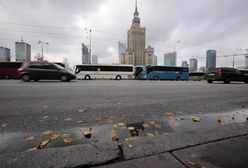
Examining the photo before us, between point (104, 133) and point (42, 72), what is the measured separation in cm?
1283

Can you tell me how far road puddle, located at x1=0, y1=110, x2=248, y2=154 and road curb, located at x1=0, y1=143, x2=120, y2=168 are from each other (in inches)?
12.2

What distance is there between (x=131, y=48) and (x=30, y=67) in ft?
155

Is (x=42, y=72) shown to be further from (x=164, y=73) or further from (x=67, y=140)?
(x=164, y=73)

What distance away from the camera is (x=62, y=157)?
1.90 metres

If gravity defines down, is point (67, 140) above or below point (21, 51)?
below

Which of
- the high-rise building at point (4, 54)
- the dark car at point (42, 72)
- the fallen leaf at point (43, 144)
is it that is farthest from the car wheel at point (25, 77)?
the high-rise building at point (4, 54)

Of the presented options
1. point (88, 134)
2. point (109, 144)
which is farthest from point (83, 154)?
point (88, 134)

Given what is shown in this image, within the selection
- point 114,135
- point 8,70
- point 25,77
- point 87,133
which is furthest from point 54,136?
point 8,70

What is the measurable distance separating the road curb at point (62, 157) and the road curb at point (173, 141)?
23 centimetres

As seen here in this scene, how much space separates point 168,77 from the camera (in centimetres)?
2950

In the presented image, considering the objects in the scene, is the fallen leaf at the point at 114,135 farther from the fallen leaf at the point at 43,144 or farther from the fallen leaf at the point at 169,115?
the fallen leaf at the point at 169,115

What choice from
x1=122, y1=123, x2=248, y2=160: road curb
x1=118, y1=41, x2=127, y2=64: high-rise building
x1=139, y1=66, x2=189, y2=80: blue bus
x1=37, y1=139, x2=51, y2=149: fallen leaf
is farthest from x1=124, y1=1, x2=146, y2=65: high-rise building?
x1=37, y1=139, x2=51, y2=149: fallen leaf

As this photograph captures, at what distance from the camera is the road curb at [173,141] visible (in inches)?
82.1

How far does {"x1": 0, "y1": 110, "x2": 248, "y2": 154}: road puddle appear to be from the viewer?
239cm
